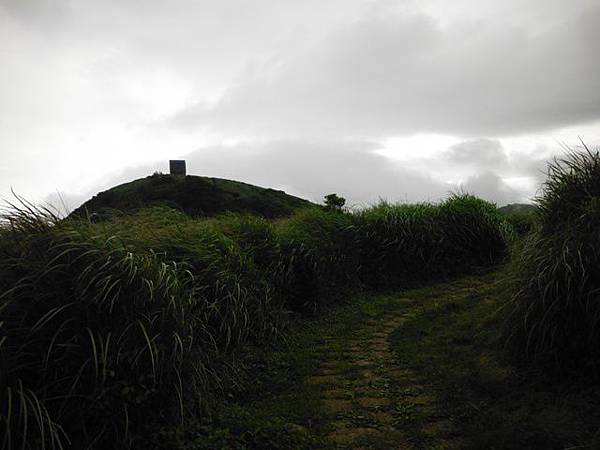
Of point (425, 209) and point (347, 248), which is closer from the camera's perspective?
point (347, 248)

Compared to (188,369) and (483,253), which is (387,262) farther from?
(188,369)

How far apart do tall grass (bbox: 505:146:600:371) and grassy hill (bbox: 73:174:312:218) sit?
936 cm

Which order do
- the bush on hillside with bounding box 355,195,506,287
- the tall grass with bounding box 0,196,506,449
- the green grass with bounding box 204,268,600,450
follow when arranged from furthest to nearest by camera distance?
the bush on hillside with bounding box 355,195,506,287 → the green grass with bounding box 204,268,600,450 → the tall grass with bounding box 0,196,506,449

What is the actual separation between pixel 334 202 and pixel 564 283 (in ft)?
22.1

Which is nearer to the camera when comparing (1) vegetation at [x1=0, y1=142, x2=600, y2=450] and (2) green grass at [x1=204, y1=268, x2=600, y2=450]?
(1) vegetation at [x1=0, y1=142, x2=600, y2=450]

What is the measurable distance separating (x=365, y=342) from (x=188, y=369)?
2732mm

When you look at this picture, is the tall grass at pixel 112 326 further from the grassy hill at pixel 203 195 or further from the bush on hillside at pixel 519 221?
the grassy hill at pixel 203 195

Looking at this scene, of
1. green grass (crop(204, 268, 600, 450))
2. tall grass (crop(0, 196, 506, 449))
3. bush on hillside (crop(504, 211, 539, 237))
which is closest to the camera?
tall grass (crop(0, 196, 506, 449))

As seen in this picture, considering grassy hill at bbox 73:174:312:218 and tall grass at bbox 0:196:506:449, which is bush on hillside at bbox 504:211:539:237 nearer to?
grassy hill at bbox 73:174:312:218

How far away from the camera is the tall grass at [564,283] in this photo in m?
3.65

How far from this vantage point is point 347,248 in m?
8.50

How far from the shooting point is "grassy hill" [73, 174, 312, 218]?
1415 centimetres

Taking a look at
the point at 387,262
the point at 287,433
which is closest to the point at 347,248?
the point at 387,262

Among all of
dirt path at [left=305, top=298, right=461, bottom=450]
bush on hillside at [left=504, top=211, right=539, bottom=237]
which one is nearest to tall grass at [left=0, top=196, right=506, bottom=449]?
dirt path at [left=305, top=298, right=461, bottom=450]
